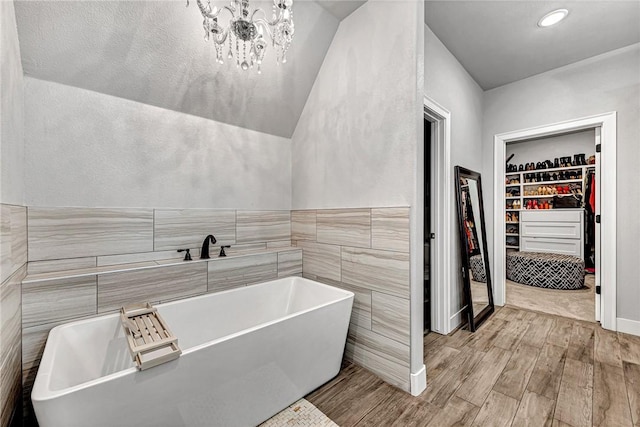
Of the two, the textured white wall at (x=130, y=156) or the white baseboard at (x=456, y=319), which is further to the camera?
the white baseboard at (x=456, y=319)

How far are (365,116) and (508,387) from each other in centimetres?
207

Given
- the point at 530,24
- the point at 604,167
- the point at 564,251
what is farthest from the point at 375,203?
the point at 564,251

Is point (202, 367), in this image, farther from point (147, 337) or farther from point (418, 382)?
point (418, 382)

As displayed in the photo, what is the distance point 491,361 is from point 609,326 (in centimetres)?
156

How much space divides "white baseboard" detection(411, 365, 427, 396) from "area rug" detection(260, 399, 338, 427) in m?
0.56

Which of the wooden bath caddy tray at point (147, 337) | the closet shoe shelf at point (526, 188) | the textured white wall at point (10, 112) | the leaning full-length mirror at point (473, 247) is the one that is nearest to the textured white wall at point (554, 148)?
the closet shoe shelf at point (526, 188)

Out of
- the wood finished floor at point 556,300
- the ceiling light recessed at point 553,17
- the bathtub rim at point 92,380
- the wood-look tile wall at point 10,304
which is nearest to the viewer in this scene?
the bathtub rim at point 92,380

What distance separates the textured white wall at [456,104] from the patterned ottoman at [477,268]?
0.47 feet

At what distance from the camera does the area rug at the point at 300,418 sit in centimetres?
146

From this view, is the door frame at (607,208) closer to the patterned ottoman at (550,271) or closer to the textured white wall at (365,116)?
the patterned ottoman at (550,271)

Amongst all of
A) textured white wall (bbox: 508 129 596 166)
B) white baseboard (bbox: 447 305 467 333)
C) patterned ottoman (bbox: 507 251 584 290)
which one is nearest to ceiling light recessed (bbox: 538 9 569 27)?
white baseboard (bbox: 447 305 467 333)

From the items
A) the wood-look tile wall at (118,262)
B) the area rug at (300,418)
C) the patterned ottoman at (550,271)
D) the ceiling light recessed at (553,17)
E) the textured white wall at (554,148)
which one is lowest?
the area rug at (300,418)

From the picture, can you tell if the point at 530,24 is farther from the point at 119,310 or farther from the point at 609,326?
the point at 119,310

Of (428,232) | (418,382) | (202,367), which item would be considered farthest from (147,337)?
(428,232)
